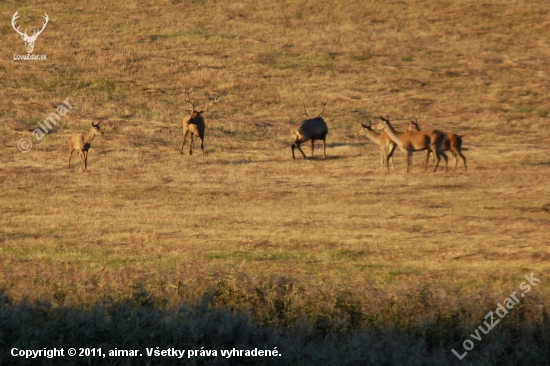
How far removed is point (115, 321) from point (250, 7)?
46610 mm

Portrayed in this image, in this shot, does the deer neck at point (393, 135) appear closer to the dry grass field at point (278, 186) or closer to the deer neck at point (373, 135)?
the dry grass field at point (278, 186)

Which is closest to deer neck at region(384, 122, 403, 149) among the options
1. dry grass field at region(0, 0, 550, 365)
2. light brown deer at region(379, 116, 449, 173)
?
light brown deer at region(379, 116, 449, 173)

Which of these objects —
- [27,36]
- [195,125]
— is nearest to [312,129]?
[195,125]

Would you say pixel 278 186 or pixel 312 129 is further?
pixel 312 129

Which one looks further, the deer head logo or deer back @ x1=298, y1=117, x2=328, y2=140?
the deer head logo

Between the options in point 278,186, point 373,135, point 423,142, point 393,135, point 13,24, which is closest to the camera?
point 278,186

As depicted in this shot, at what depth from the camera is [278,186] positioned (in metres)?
21.4

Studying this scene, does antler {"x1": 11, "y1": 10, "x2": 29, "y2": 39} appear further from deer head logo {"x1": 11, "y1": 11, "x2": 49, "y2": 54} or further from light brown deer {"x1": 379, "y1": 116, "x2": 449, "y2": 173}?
light brown deer {"x1": 379, "y1": 116, "x2": 449, "y2": 173}

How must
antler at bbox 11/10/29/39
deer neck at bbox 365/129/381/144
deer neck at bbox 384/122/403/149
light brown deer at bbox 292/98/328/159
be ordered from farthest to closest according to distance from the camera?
1. antler at bbox 11/10/29/39
2. light brown deer at bbox 292/98/328/159
3. deer neck at bbox 365/129/381/144
4. deer neck at bbox 384/122/403/149

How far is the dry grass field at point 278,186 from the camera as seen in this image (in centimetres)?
916

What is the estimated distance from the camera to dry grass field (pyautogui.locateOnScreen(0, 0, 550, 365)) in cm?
916

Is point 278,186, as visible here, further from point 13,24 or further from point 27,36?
point 13,24

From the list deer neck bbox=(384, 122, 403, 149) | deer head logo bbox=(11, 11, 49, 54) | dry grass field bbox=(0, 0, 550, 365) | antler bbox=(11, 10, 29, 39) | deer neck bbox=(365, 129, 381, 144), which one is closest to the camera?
dry grass field bbox=(0, 0, 550, 365)

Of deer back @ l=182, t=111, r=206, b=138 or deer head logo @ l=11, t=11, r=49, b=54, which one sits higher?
deer head logo @ l=11, t=11, r=49, b=54
